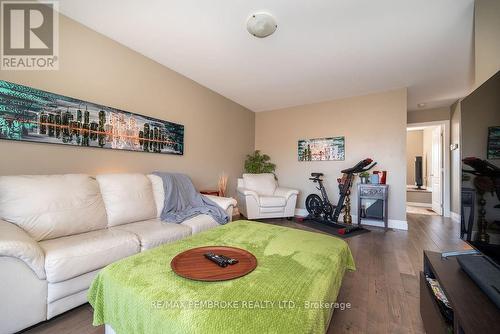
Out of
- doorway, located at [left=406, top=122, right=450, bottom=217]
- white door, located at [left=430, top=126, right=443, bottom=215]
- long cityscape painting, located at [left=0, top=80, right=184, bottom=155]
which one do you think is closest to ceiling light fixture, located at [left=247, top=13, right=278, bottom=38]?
long cityscape painting, located at [left=0, top=80, right=184, bottom=155]

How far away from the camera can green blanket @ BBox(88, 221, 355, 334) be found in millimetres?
777

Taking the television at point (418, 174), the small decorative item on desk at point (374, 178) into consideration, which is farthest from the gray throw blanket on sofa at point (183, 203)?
the television at point (418, 174)

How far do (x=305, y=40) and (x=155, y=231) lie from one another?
98.8 inches

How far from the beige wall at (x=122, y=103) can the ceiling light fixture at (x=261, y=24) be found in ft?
4.97

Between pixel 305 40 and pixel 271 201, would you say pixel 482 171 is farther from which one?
pixel 271 201

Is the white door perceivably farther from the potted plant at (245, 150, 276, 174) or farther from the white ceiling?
the potted plant at (245, 150, 276, 174)

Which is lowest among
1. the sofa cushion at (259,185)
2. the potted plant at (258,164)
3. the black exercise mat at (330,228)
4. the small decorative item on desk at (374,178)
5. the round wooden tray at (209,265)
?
the black exercise mat at (330,228)

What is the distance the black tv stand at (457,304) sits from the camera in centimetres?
77

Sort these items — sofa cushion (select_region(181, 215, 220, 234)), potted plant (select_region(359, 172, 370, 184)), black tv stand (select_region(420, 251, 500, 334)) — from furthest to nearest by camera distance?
potted plant (select_region(359, 172, 370, 184)), sofa cushion (select_region(181, 215, 220, 234)), black tv stand (select_region(420, 251, 500, 334))

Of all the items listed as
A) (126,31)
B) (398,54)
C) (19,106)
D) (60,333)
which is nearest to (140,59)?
(126,31)

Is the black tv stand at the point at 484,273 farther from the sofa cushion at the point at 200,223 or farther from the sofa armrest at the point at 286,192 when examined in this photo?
the sofa armrest at the point at 286,192

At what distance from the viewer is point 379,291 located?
1738mm

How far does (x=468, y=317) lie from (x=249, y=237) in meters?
1.18

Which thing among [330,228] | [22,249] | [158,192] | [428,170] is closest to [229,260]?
[22,249]
